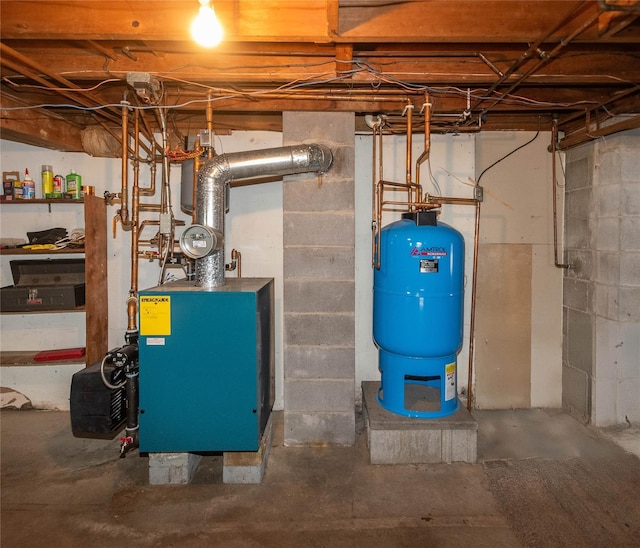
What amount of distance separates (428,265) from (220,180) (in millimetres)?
1372

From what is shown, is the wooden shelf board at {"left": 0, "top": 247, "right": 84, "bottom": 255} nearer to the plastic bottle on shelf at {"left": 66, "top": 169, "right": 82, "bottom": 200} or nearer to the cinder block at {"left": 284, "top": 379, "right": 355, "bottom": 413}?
the plastic bottle on shelf at {"left": 66, "top": 169, "right": 82, "bottom": 200}

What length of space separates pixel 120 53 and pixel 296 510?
2608mm

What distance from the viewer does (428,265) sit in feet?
7.12

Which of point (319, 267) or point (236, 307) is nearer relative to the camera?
point (236, 307)


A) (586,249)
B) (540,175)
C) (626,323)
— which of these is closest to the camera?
(626,323)

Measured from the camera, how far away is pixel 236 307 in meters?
1.89

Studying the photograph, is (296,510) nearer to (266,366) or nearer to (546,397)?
(266,366)

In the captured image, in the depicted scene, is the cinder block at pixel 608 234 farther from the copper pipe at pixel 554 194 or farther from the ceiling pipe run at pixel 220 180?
the ceiling pipe run at pixel 220 180

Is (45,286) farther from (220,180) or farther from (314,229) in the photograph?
(314,229)

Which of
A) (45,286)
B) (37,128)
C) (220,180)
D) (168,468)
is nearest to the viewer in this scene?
(168,468)

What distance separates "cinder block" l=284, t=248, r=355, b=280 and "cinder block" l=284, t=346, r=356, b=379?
487mm

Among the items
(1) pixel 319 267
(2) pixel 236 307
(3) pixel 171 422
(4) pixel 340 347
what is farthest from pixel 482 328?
(3) pixel 171 422

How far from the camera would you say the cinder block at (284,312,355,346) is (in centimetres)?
232

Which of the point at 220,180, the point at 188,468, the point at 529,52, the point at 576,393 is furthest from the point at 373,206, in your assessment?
the point at 576,393
